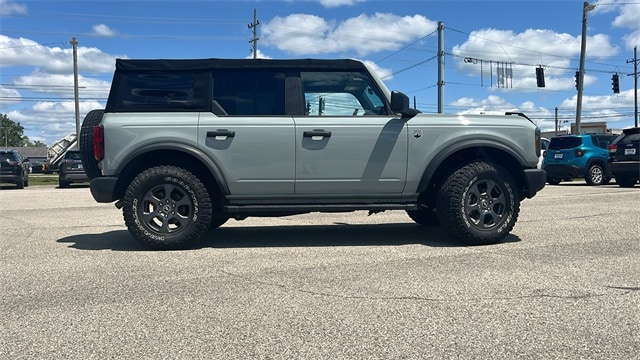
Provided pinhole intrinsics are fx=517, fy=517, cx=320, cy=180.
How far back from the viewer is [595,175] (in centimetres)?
1675

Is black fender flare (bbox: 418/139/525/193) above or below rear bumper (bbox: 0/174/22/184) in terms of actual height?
above

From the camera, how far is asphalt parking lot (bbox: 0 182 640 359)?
301 cm

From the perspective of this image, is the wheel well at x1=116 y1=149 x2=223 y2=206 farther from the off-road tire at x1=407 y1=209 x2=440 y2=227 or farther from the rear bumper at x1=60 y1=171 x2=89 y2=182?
the rear bumper at x1=60 y1=171 x2=89 y2=182

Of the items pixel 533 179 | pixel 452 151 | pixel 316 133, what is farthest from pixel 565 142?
pixel 316 133

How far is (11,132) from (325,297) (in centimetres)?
16523

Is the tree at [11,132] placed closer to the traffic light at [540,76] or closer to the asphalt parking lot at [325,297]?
the traffic light at [540,76]

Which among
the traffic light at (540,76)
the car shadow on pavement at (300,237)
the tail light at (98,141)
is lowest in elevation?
the car shadow on pavement at (300,237)

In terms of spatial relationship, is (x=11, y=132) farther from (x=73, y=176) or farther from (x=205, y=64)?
(x=205, y=64)

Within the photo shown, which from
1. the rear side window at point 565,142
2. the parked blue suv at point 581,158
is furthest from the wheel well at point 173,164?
the rear side window at point 565,142

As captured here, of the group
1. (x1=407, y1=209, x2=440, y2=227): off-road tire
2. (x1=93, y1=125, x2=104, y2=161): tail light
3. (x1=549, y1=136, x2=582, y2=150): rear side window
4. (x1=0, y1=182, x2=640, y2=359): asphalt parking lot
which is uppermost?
(x1=549, y1=136, x2=582, y2=150): rear side window

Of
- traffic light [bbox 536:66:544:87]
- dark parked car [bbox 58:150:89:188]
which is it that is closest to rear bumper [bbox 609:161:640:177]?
traffic light [bbox 536:66:544:87]

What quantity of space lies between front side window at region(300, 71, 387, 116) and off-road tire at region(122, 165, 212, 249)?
5.22ft

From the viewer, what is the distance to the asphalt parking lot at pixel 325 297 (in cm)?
301

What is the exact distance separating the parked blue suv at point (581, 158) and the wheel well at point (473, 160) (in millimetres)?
11623
